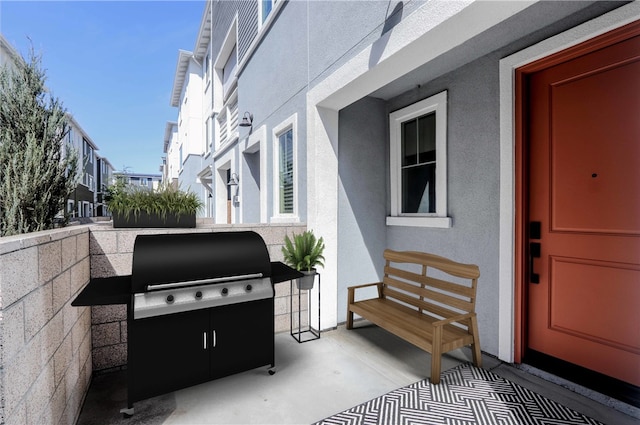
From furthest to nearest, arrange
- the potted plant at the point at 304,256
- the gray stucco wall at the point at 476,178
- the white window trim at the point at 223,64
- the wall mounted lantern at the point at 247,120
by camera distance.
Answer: the white window trim at the point at 223,64, the wall mounted lantern at the point at 247,120, the potted plant at the point at 304,256, the gray stucco wall at the point at 476,178

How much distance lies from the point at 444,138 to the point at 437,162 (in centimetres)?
30

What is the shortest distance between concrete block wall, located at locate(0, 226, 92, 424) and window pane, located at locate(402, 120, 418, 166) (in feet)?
12.6

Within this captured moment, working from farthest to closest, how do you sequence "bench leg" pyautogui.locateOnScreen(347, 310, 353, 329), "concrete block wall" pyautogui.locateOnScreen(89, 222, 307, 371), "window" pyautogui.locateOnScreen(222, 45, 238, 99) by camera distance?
"window" pyautogui.locateOnScreen(222, 45, 238, 99) < "bench leg" pyautogui.locateOnScreen(347, 310, 353, 329) < "concrete block wall" pyautogui.locateOnScreen(89, 222, 307, 371)

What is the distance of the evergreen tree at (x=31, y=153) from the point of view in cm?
248

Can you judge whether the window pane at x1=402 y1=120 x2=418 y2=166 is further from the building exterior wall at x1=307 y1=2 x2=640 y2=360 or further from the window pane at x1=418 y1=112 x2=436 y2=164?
the building exterior wall at x1=307 y1=2 x2=640 y2=360

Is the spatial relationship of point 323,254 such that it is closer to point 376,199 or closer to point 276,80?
point 376,199

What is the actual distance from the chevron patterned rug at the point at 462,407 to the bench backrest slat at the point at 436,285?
2.18ft

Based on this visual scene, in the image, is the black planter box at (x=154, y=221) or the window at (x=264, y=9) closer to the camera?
the black planter box at (x=154, y=221)

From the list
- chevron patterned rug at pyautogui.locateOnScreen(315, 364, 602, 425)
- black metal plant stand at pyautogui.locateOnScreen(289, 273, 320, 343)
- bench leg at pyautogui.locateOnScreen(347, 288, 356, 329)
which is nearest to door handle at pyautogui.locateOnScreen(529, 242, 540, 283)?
chevron patterned rug at pyautogui.locateOnScreen(315, 364, 602, 425)

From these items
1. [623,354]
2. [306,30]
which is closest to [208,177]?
[306,30]

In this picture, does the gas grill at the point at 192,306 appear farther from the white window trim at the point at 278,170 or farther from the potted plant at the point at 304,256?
the white window trim at the point at 278,170

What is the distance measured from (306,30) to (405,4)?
6.68ft

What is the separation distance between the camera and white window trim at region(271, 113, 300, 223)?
461cm

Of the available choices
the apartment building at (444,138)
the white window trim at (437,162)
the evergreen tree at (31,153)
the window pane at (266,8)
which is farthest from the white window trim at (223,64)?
the evergreen tree at (31,153)
